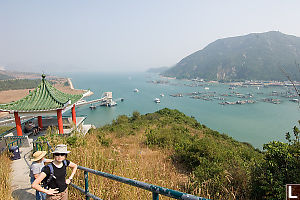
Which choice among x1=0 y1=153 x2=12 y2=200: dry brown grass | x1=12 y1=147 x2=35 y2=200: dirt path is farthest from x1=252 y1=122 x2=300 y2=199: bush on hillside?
x1=12 y1=147 x2=35 y2=200: dirt path

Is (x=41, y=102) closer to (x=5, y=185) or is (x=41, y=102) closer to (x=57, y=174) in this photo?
(x=5, y=185)

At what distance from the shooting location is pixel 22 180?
4.25 metres

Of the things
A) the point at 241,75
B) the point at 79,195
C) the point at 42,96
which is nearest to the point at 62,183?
the point at 79,195

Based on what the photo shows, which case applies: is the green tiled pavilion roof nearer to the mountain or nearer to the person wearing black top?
the person wearing black top

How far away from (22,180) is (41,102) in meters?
4.79

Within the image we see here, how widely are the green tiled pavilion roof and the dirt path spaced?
7.24 ft

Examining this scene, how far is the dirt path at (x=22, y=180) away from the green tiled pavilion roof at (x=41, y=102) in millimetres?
2205

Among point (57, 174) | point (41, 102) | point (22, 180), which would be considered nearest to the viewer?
point (57, 174)

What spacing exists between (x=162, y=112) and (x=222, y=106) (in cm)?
3151

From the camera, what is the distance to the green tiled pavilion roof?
7820 mm

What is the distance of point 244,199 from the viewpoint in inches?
133

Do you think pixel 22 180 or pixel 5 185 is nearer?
pixel 5 185

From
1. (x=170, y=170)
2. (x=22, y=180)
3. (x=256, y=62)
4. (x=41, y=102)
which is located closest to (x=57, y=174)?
(x=22, y=180)

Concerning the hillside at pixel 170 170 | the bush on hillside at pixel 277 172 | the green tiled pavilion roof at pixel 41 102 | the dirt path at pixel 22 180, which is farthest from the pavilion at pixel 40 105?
the bush on hillside at pixel 277 172
